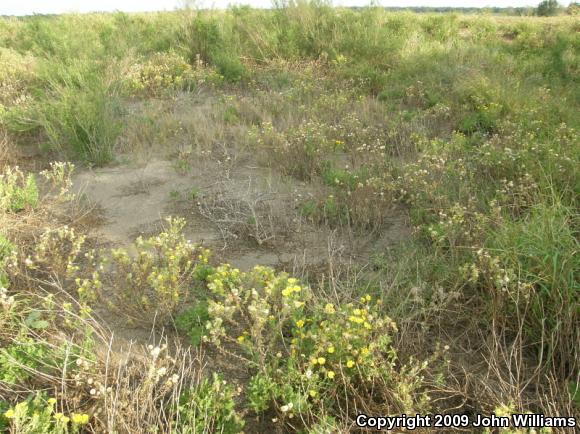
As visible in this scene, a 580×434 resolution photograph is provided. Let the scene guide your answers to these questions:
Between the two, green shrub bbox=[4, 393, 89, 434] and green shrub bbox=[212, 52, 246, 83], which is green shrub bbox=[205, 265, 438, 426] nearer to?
green shrub bbox=[4, 393, 89, 434]

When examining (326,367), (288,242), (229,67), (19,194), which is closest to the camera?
(326,367)

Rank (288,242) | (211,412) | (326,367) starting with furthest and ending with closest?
(288,242) < (326,367) < (211,412)

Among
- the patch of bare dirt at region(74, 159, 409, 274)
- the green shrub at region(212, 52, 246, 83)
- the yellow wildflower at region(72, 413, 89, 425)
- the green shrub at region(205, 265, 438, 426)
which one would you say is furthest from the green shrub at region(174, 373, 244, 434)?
the green shrub at region(212, 52, 246, 83)

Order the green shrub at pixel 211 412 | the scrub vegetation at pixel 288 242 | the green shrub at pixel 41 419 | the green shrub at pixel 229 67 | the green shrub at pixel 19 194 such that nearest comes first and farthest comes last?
1. the green shrub at pixel 41 419
2. the green shrub at pixel 211 412
3. the scrub vegetation at pixel 288 242
4. the green shrub at pixel 19 194
5. the green shrub at pixel 229 67

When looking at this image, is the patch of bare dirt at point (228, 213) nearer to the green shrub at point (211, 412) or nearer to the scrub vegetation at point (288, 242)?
the scrub vegetation at point (288, 242)

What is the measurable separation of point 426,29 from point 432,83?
6.26 metres

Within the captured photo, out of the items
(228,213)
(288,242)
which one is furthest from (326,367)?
(228,213)

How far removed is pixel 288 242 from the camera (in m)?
3.89

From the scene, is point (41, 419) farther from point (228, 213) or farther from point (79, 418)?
point (228, 213)

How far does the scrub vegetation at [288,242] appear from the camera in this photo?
7.55 ft

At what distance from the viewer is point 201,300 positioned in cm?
319

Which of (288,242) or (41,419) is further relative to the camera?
(288,242)

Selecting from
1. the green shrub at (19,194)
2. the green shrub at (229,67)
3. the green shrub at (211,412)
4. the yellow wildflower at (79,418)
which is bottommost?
the green shrub at (211,412)

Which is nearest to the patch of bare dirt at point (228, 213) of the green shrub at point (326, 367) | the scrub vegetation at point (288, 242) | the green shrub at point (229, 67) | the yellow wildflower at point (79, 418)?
the scrub vegetation at point (288, 242)
